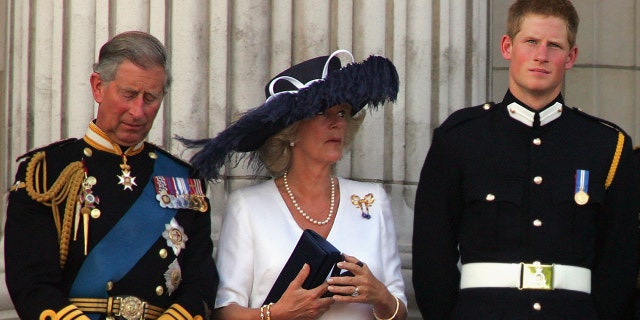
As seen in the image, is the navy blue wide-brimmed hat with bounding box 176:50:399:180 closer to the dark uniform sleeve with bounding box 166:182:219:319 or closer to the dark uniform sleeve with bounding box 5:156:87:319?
the dark uniform sleeve with bounding box 166:182:219:319

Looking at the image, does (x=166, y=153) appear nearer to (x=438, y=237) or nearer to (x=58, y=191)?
(x=58, y=191)

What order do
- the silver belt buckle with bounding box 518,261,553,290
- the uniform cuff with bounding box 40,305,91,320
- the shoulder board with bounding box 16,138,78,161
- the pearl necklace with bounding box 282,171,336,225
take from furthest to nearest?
the pearl necklace with bounding box 282,171,336,225
the silver belt buckle with bounding box 518,261,553,290
the shoulder board with bounding box 16,138,78,161
the uniform cuff with bounding box 40,305,91,320

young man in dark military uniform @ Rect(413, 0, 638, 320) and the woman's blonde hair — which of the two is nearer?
young man in dark military uniform @ Rect(413, 0, 638, 320)

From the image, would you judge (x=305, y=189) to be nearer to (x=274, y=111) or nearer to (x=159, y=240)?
(x=274, y=111)

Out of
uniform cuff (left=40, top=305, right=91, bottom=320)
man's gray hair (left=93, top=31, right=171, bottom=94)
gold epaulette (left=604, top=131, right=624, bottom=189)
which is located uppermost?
man's gray hair (left=93, top=31, right=171, bottom=94)

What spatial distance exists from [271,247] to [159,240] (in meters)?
0.53

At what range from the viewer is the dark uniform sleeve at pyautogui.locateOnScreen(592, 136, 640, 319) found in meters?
5.90

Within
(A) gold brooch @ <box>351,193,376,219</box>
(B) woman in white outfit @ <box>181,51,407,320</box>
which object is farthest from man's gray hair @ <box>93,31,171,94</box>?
(A) gold brooch @ <box>351,193,376,219</box>

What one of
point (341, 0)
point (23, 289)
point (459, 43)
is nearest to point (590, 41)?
point (459, 43)

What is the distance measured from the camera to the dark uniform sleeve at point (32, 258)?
5445 mm

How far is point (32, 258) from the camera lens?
5.46 m

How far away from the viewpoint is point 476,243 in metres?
5.88

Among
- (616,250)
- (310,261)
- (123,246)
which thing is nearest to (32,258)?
(123,246)

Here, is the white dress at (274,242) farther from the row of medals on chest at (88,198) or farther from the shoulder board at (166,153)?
the row of medals on chest at (88,198)
